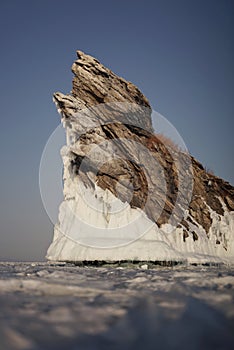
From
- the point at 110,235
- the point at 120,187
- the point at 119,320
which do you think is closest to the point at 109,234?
the point at 110,235

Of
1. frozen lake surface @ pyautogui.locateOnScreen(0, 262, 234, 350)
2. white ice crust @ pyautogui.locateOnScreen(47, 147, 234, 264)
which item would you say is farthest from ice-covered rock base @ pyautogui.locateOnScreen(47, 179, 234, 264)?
frozen lake surface @ pyautogui.locateOnScreen(0, 262, 234, 350)

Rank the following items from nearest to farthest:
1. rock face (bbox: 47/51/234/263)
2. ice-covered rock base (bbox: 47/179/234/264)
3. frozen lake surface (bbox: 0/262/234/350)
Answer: frozen lake surface (bbox: 0/262/234/350) < ice-covered rock base (bbox: 47/179/234/264) < rock face (bbox: 47/51/234/263)

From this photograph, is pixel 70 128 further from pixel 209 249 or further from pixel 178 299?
pixel 178 299

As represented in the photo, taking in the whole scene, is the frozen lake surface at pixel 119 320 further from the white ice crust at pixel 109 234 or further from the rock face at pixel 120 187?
the rock face at pixel 120 187

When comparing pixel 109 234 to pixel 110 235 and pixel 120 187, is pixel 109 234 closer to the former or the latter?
pixel 110 235

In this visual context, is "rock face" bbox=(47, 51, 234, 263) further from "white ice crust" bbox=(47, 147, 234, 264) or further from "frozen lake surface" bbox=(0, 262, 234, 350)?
"frozen lake surface" bbox=(0, 262, 234, 350)

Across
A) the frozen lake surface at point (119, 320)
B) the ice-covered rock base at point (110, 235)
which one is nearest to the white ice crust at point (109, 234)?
the ice-covered rock base at point (110, 235)

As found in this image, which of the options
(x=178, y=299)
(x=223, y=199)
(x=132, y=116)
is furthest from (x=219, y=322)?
(x=223, y=199)

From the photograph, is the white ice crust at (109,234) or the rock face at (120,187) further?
the rock face at (120,187)

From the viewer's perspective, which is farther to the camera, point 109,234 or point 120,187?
point 120,187
